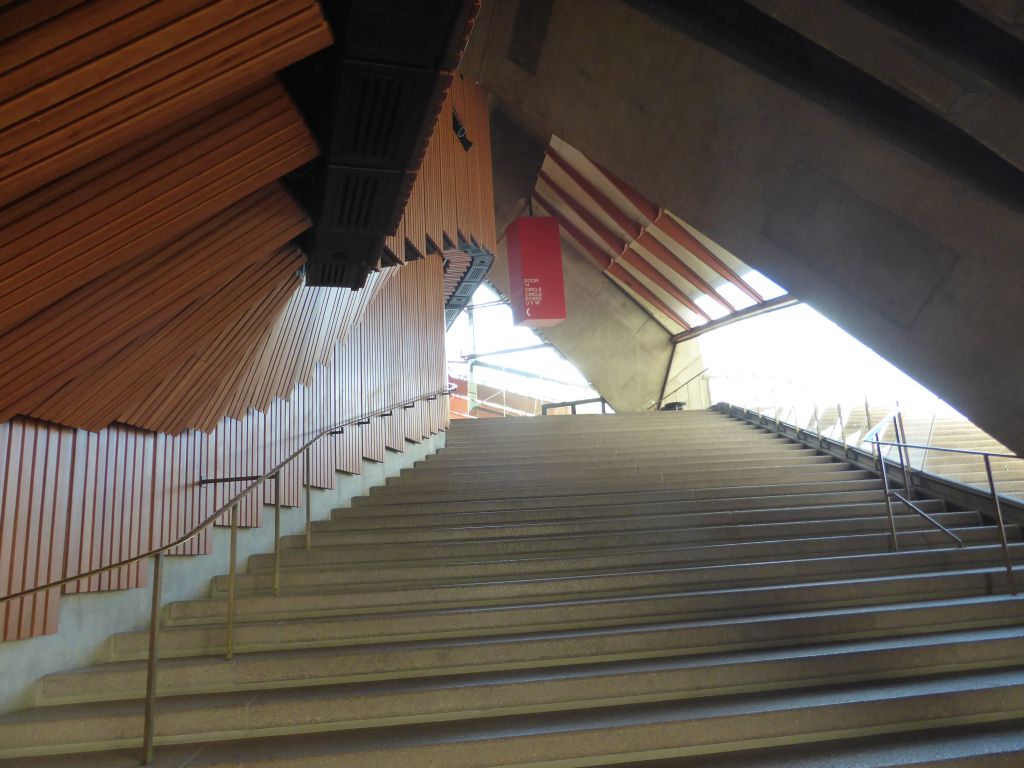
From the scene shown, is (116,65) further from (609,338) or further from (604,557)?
(609,338)

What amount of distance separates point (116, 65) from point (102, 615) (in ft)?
9.15

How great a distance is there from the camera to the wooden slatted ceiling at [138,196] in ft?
7.13

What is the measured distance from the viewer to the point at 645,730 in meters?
2.61

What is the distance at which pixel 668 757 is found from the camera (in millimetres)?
2600

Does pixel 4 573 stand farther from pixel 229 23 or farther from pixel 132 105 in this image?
pixel 229 23

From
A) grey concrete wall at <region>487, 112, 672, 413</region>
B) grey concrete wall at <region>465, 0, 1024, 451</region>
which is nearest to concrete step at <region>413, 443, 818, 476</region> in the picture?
grey concrete wall at <region>465, 0, 1024, 451</region>

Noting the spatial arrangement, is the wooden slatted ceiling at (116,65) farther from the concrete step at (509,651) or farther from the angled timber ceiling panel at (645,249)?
the angled timber ceiling panel at (645,249)

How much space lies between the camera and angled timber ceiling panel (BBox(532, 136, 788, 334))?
11859mm

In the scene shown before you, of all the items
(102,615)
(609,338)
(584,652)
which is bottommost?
(584,652)

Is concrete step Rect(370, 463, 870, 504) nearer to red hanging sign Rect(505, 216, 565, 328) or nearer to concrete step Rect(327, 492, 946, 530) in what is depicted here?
concrete step Rect(327, 492, 946, 530)

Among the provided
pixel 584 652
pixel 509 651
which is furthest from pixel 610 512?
pixel 509 651

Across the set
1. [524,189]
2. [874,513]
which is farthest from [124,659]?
[524,189]

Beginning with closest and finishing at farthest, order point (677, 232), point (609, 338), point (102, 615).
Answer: point (102, 615), point (677, 232), point (609, 338)

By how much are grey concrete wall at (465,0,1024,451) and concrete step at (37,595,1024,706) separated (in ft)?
4.72
